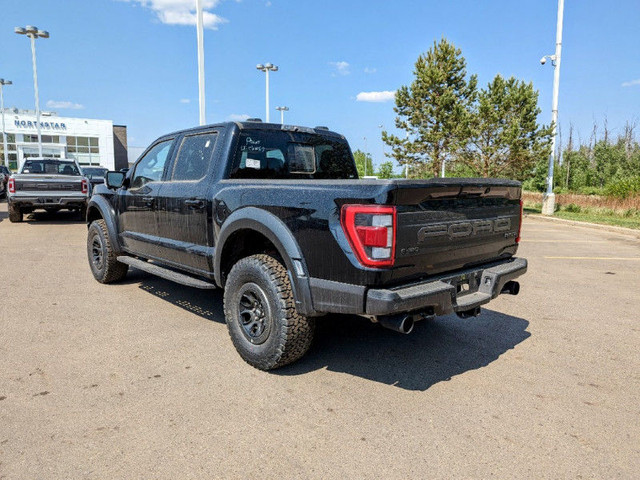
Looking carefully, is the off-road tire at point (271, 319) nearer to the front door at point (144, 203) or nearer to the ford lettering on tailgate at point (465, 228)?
the ford lettering on tailgate at point (465, 228)

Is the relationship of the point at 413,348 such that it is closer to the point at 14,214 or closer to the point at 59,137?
the point at 14,214

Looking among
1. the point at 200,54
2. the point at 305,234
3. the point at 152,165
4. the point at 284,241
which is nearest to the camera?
the point at 305,234

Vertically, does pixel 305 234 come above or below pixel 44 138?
below

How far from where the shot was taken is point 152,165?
537 cm

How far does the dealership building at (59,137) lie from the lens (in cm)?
5138

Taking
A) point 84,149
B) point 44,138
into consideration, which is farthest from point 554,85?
point 44,138

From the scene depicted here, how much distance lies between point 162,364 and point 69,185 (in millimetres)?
11174

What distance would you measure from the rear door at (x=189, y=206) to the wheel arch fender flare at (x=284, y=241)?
0.58m

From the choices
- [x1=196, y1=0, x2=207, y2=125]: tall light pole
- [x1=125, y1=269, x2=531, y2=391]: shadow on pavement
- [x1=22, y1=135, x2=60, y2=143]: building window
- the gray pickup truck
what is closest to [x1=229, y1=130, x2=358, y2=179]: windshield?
[x1=125, y1=269, x2=531, y2=391]: shadow on pavement

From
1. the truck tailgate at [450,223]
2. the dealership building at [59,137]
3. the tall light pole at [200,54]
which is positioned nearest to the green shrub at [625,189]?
the tall light pole at [200,54]

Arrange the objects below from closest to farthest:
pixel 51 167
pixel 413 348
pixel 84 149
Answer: pixel 413 348 < pixel 51 167 < pixel 84 149

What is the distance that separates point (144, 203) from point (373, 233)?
3.34m

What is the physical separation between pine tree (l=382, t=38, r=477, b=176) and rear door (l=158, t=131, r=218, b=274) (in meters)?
20.4

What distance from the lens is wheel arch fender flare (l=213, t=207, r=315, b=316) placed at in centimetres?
322
